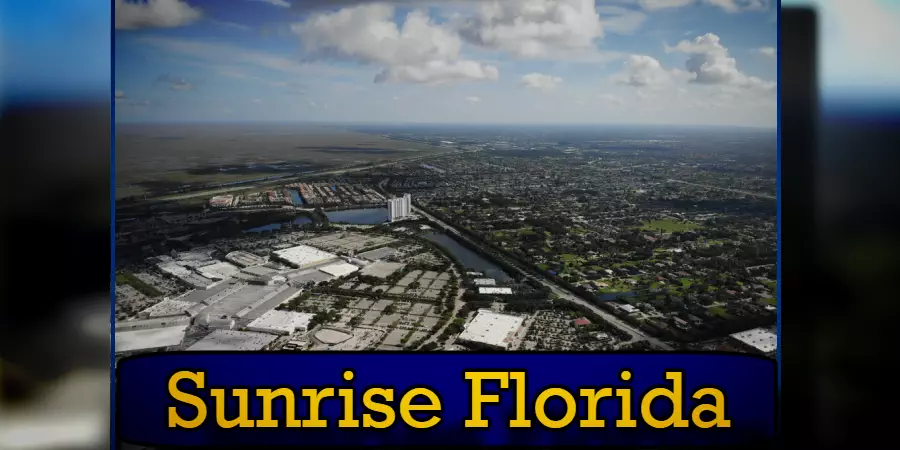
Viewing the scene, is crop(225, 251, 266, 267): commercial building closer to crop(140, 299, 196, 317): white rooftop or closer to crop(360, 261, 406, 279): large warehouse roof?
crop(140, 299, 196, 317): white rooftop

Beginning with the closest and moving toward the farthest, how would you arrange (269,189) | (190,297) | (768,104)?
(768,104) → (190,297) → (269,189)

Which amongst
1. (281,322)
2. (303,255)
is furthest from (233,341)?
(303,255)

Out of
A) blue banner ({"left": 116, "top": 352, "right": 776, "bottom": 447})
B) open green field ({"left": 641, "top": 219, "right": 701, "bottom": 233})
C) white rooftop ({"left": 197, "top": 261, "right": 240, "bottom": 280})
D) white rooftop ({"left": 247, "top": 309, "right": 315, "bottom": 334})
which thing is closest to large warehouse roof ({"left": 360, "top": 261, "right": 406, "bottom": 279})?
white rooftop ({"left": 247, "top": 309, "right": 315, "bottom": 334})

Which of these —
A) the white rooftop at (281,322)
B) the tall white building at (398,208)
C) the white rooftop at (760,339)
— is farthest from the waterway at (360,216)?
the white rooftop at (760,339)

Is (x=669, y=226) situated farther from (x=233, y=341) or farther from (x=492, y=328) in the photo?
(x=233, y=341)
